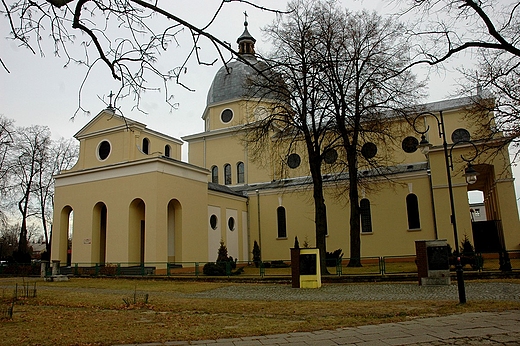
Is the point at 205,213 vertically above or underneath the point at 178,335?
above

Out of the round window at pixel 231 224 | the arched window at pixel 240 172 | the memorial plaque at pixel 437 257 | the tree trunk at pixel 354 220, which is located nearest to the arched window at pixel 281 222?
the round window at pixel 231 224

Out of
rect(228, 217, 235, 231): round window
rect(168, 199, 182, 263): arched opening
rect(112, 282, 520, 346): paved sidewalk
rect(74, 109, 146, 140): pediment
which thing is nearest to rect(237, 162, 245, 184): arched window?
rect(228, 217, 235, 231): round window

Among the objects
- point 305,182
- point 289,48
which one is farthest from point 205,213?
point 289,48

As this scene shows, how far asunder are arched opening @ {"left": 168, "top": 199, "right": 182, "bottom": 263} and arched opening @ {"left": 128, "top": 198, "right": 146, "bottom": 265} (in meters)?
2.04

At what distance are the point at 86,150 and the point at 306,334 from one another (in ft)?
99.1

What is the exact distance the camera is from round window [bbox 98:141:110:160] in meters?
32.8

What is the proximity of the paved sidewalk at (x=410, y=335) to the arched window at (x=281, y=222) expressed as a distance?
93.1 feet

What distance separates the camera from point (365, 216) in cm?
3331

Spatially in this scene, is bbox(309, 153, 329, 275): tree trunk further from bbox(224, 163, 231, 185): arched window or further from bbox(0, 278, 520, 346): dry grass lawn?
bbox(224, 163, 231, 185): arched window

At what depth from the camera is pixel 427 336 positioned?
712 centimetres

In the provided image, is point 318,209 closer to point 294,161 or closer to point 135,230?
point 135,230

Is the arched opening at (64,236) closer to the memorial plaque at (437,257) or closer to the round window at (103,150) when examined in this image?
the round window at (103,150)

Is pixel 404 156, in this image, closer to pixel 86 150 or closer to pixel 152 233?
pixel 152 233

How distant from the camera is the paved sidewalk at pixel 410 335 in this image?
677 cm
